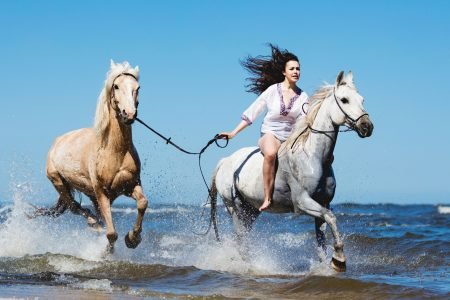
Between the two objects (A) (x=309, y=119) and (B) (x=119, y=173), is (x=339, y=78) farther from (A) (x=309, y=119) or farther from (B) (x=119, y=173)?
(B) (x=119, y=173)

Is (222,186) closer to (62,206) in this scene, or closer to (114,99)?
(114,99)

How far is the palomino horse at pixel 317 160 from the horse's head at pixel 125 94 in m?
1.80

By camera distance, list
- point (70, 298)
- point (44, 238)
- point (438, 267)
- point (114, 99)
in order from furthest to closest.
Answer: point (44, 238) → point (438, 267) → point (114, 99) → point (70, 298)

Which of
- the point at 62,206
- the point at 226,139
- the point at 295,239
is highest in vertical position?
the point at 226,139

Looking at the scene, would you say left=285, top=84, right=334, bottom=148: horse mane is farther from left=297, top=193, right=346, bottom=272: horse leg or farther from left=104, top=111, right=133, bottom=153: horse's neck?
left=104, top=111, right=133, bottom=153: horse's neck

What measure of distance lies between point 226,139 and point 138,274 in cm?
202

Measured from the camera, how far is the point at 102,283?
8102mm

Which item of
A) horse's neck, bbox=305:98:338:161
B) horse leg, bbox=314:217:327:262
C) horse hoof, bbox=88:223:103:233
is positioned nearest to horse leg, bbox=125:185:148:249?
horse hoof, bbox=88:223:103:233

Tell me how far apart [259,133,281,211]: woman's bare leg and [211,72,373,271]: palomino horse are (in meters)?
0.06

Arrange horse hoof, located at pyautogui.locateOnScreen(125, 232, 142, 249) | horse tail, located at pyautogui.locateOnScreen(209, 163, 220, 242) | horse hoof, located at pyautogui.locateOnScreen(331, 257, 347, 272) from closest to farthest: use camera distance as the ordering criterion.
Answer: horse hoof, located at pyautogui.locateOnScreen(331, 257, 347, 272), horse hoof, located at pyautogui.locateOnScreen(125, 232, 142, 249), horse tail, located at pyautogui.locateOnScreen(209, 163, 220, 242)

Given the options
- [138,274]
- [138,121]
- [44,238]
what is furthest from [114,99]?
[44,238]

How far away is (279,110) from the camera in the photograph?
9.09 metres

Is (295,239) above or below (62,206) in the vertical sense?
below

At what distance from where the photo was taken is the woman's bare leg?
8.88 metres
